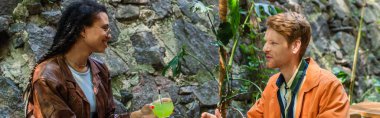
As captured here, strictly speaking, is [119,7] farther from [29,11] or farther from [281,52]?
[281,52]

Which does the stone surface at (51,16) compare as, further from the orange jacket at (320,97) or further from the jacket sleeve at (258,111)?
the orange jacket at (320,97)

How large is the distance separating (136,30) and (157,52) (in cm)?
20

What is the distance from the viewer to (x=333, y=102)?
207 centimetres

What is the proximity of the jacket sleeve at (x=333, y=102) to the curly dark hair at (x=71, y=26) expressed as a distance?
3.63 feet

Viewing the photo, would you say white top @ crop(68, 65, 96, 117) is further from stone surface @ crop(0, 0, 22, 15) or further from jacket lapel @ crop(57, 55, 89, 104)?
stone surface @ crop(0, 0, 22, 15)

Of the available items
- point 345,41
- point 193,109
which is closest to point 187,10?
point 193,109

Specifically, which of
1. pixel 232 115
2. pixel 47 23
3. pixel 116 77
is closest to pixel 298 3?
pixel 232 115

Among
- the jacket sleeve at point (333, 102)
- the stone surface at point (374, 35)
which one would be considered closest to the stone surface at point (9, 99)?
the jacket sleeve at point (333, 102)

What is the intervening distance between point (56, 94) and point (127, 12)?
120cm

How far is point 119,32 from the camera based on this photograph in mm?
3225

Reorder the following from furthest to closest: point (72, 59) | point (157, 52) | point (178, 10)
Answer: point (178, 10)
point (157, 52)
point (72, 59)

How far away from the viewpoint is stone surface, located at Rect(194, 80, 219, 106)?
3.46 m

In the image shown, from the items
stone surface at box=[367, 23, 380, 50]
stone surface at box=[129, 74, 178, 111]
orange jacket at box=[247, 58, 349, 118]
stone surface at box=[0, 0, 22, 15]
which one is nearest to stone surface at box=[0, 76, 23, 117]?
stone surface at box=[0, 0, 22, 15]

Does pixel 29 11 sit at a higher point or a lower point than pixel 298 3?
higher
